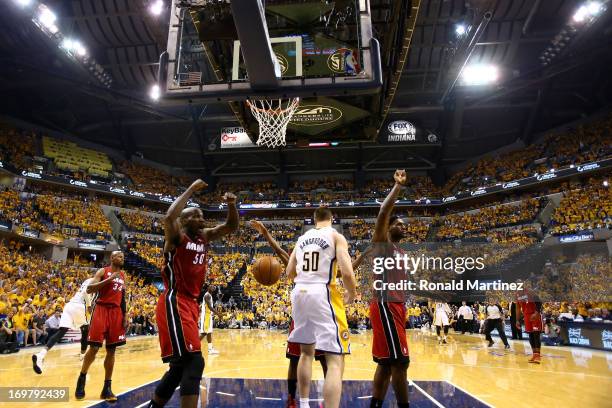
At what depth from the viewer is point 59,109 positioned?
95.7ft

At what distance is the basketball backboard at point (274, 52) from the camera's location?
5582 millimetres

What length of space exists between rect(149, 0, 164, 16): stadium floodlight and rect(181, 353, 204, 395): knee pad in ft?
56.9

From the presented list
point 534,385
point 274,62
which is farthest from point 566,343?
point 274,62

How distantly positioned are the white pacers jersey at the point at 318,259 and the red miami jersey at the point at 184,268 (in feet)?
2.86

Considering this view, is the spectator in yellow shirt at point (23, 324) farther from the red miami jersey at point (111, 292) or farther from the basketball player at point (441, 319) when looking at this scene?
the basketball player at point (441, 319)

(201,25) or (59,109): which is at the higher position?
(59,109)

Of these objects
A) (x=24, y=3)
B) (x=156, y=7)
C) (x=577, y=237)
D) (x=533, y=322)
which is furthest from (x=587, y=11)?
(x=24, y=3)

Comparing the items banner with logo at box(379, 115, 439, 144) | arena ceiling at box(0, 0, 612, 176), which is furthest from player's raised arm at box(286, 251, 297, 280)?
banner with logo at box(379, 115, 439, 144)

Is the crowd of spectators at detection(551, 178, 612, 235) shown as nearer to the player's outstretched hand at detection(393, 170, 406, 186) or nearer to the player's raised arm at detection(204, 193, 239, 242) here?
the player's outstretched hand at detection(393, 170, 406, 186)

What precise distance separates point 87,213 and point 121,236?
8.51ft

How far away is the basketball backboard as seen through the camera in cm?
558

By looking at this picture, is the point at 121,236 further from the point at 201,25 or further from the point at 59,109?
the point at 201,25

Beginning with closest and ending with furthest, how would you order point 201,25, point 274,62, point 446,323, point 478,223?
point 274,62, point 201,25, point 446,323, point 478,223

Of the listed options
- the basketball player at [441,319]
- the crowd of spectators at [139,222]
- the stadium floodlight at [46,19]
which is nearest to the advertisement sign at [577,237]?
the basketball player at [441,319]
